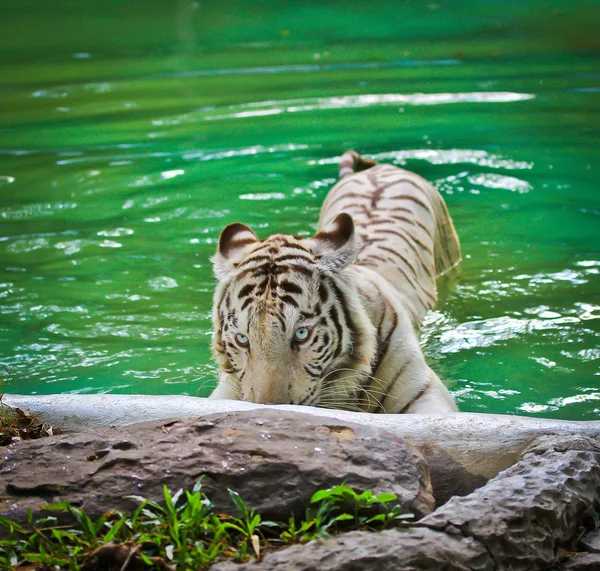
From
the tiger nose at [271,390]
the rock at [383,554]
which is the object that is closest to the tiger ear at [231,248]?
the tiger nose at [271,390]

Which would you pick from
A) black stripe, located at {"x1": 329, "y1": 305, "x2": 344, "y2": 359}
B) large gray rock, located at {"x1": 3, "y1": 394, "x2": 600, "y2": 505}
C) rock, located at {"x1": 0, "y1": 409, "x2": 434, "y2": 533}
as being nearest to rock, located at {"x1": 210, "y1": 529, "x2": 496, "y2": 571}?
rock, located at {"x1": 0, "y1": 409, "x2": 434, "y2": 533}

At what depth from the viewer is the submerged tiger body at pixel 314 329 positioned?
A: 3.29 meters

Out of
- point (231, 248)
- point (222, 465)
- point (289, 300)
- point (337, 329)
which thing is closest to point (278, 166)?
point (231, 248)

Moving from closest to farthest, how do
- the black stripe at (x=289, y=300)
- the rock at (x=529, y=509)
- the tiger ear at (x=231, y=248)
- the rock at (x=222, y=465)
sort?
the rock at (x=529, y=509) < the rock at (x=222, y=465) < the black stripe at (x=289, y=300) < the tiger ear at (x=231, y=248)

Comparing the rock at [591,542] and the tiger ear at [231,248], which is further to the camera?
the tiger ear at [231,248]

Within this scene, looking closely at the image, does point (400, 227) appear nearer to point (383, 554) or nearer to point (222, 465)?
point (222, 465)

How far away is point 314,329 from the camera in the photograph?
3.38m

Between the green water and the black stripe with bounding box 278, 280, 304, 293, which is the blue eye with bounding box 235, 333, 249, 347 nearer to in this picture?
the black stripe with bounding box 278, 280, 304, 293

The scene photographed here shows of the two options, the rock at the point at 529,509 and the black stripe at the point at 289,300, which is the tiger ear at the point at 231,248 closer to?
the black stripe at the point at 289,300

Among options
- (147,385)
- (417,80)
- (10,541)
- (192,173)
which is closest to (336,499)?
(10,541)

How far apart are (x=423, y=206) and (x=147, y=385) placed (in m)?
1.88

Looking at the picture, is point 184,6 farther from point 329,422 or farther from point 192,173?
point 329,422

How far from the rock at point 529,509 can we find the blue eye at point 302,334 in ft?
3.17

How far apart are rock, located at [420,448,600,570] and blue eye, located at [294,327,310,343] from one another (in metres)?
0.96
